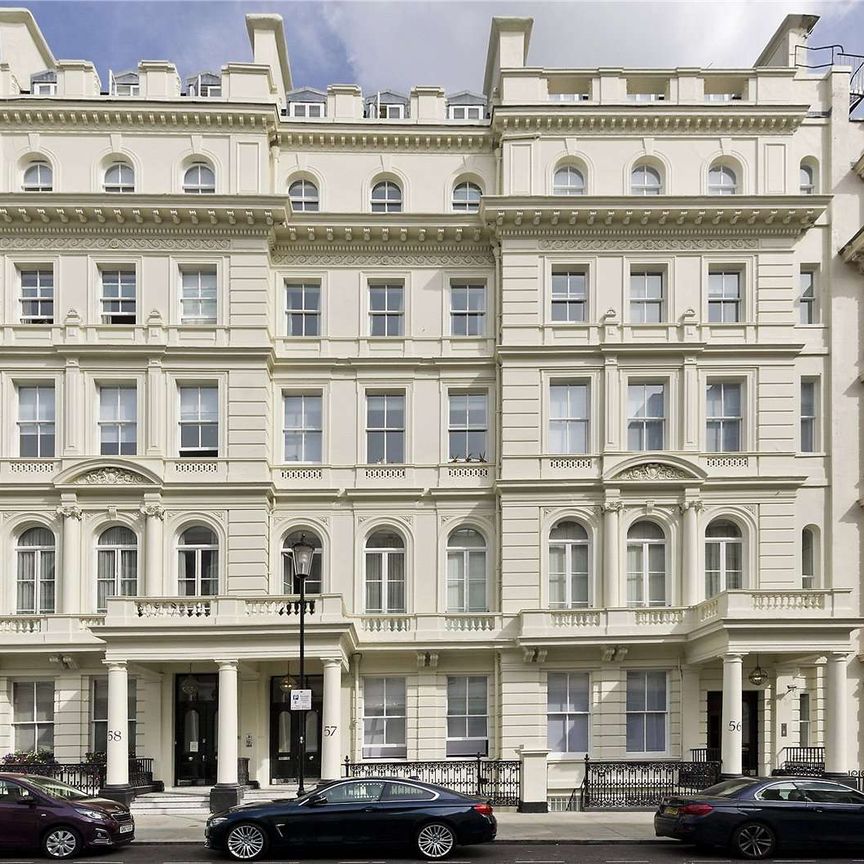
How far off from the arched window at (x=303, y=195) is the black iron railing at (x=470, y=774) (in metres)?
17.1

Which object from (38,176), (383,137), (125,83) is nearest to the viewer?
(38,176)

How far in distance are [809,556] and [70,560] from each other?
74.7ft

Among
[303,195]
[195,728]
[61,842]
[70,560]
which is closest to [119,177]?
[303,195]

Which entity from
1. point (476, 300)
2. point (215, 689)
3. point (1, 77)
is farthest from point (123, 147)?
point (215, 689)

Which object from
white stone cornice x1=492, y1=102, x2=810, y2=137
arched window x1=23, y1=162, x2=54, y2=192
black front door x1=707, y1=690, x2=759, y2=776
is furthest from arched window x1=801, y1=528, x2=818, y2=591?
arched window x1=23, y1=162, x2=54, y2=192

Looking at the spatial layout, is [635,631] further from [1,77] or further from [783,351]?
[1,77]

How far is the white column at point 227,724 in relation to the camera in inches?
1182

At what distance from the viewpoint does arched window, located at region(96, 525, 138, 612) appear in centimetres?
3403

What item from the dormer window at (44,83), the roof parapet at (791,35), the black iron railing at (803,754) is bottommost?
the black iron railing at (803,754)

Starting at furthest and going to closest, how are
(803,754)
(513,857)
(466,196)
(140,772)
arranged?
(466,196), (803,754), (140,772), (513,857)

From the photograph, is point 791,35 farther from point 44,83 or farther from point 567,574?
point 44,83

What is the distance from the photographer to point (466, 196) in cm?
3709

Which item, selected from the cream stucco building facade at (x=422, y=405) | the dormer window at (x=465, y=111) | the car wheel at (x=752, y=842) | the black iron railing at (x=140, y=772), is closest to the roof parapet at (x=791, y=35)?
the cream stucco building facade at (x=422, y=405)

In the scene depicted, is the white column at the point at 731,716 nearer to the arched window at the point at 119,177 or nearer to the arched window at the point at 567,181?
the arched window at the point at 567,181
